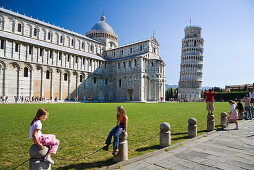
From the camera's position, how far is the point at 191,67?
80250 mm

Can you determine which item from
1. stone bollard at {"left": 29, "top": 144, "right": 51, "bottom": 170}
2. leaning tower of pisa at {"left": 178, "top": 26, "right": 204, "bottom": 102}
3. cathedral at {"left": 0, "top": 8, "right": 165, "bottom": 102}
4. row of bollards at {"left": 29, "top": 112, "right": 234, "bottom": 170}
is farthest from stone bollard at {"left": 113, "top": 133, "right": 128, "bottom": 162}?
leaning tower of pisa at {"left": 178, "top": 26, "right": 204, "bottom": 102}

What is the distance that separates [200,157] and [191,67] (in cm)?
8089

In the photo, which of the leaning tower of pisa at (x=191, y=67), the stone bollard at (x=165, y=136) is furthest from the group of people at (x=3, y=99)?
the leaning tower of pisa at (x=191, y=67)

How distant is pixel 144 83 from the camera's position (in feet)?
149

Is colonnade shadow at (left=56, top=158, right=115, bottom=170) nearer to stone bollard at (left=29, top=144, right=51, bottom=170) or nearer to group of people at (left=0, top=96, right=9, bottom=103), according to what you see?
stone bollard at (left=29, top=144, right=51, bottom=170)

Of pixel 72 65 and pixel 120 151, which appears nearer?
pixel 120 151

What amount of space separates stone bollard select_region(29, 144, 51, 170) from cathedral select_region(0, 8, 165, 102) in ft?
Answer: 109

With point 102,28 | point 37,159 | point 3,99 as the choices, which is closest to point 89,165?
point 37,159

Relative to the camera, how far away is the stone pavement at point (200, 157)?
4445 millimetres

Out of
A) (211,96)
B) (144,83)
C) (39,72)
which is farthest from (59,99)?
(211,96)

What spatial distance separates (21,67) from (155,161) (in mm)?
35528

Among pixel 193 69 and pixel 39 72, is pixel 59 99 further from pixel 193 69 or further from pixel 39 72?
pixel 193 69

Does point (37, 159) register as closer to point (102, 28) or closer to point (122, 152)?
point (122, 152)

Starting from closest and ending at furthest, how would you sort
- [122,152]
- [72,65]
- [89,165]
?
1. [89,165]
2. [122,152]
3. [72,65]
